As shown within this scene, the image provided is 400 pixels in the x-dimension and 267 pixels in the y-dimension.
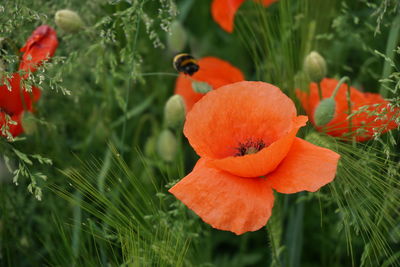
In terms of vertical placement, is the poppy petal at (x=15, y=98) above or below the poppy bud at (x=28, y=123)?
above

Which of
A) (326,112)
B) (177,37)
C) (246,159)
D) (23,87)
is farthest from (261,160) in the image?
(177,37)

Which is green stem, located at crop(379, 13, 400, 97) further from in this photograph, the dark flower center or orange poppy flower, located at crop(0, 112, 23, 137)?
orange poppy flower, located at crop(0, 112, 23, 137)

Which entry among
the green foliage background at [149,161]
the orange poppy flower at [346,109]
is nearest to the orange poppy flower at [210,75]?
the green foliage background at [149,161]

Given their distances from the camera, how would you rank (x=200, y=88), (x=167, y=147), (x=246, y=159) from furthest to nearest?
1. (x=167, y=147)
2. (x=200, y=88)
3. (x=246, y=159)

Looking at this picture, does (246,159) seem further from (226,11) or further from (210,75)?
(226,11)

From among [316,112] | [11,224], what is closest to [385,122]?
[316,112]

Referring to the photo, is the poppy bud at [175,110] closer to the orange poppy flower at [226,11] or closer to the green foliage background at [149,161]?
the green foliage background at [149,161]

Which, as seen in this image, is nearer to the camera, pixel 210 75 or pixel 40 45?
pixel 40 45

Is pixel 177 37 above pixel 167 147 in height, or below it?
above
